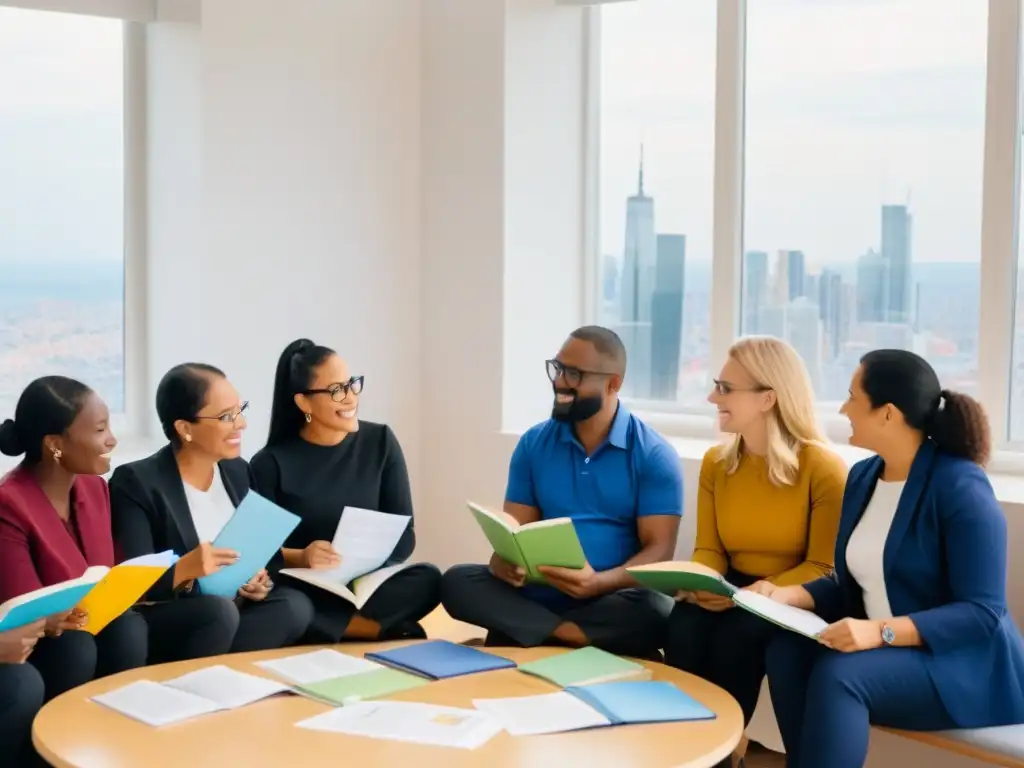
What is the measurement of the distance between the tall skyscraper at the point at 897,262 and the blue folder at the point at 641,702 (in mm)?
1807

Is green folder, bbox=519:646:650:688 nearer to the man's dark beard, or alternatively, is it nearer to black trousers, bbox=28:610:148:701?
the man's dark beard

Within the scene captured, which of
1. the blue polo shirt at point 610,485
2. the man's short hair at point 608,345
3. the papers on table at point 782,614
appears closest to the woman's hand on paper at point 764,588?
the papers on table at point 782,614

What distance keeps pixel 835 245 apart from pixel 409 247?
5.10 ft

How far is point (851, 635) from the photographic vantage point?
3.03 meters

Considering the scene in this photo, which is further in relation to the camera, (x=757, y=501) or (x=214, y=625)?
(x=757, y=501)

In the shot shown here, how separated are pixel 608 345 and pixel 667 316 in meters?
1.06

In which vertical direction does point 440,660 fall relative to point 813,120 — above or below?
below

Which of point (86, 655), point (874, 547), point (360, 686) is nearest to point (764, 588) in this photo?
point (874, 547)

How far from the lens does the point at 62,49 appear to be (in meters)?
4.68

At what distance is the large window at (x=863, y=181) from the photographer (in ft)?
13.6

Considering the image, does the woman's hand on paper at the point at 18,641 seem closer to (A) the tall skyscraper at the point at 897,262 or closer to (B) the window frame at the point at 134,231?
(B) the window frame at the point at 134,231

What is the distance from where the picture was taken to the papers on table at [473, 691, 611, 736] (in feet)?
8.75

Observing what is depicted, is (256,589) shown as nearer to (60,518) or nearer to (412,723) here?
(60,518)

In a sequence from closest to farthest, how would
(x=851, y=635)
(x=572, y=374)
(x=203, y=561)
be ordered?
(x=851, y=635)
(x=203, y=561)
(x=572, y=374)
